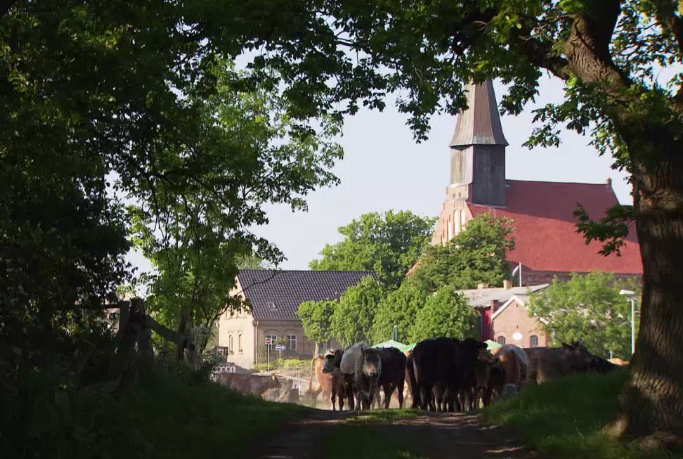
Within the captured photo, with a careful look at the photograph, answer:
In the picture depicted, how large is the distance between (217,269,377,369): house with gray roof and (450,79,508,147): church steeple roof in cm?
2708

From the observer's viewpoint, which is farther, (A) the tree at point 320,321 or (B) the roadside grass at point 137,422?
(A) the tree at point 320,321

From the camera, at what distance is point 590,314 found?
73000 mm

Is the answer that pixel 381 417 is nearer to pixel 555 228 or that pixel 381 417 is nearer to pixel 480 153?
pixel 480 153

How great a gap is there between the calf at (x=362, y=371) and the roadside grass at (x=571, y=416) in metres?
9.21

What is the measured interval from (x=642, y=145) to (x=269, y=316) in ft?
294

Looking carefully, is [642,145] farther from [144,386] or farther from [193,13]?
[144,386]

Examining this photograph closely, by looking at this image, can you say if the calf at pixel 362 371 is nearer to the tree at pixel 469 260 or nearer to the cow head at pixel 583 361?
the cow head at pixel 583 361

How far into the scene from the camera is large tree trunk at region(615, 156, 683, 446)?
1282 centimetres

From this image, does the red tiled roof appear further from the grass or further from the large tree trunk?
the large tree trunk

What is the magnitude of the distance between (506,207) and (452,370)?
104 metres

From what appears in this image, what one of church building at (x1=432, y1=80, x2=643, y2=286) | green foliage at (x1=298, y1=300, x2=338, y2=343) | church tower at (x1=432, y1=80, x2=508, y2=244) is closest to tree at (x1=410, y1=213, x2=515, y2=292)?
green foliage at (x1=298, y1=300, x2=338, y2=343)

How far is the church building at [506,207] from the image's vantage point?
123 m

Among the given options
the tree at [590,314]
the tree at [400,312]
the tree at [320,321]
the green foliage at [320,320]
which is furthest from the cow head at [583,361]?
the tree at [320,321]

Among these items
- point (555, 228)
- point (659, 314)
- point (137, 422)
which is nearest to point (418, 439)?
point (659, 314)
